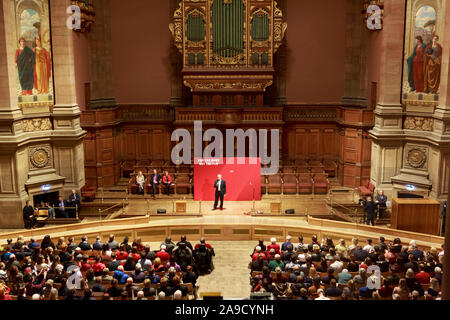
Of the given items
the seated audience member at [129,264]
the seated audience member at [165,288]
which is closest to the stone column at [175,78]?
the seated audience member at [129,264]

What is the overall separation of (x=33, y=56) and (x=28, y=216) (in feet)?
19.0

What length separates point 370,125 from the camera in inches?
829

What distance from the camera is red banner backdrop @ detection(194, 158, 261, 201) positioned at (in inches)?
758

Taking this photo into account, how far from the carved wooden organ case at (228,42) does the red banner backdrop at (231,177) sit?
4.92m

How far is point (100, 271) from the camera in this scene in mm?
11625

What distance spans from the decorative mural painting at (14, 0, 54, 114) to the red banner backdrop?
6332 millimetres

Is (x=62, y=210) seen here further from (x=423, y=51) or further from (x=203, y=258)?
(x=423, y=51)

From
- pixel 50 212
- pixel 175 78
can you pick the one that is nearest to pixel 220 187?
pixel 50 212

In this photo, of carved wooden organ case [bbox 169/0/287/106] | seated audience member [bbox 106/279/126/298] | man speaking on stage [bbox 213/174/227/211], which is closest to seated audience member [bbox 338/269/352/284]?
seated audience member [bbox 106/279/126/298]

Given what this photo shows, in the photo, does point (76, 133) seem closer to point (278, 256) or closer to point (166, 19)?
point (166, 19)

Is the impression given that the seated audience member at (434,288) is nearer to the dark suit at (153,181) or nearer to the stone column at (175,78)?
the dark suit at (153,181)

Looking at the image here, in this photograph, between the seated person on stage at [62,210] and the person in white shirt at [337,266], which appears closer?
the person in white shirt at [337,266]

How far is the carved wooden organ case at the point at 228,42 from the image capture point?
21.9 m

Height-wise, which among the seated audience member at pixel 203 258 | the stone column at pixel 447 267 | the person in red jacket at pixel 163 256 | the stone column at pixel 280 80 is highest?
the stone column at pixel 280 80
